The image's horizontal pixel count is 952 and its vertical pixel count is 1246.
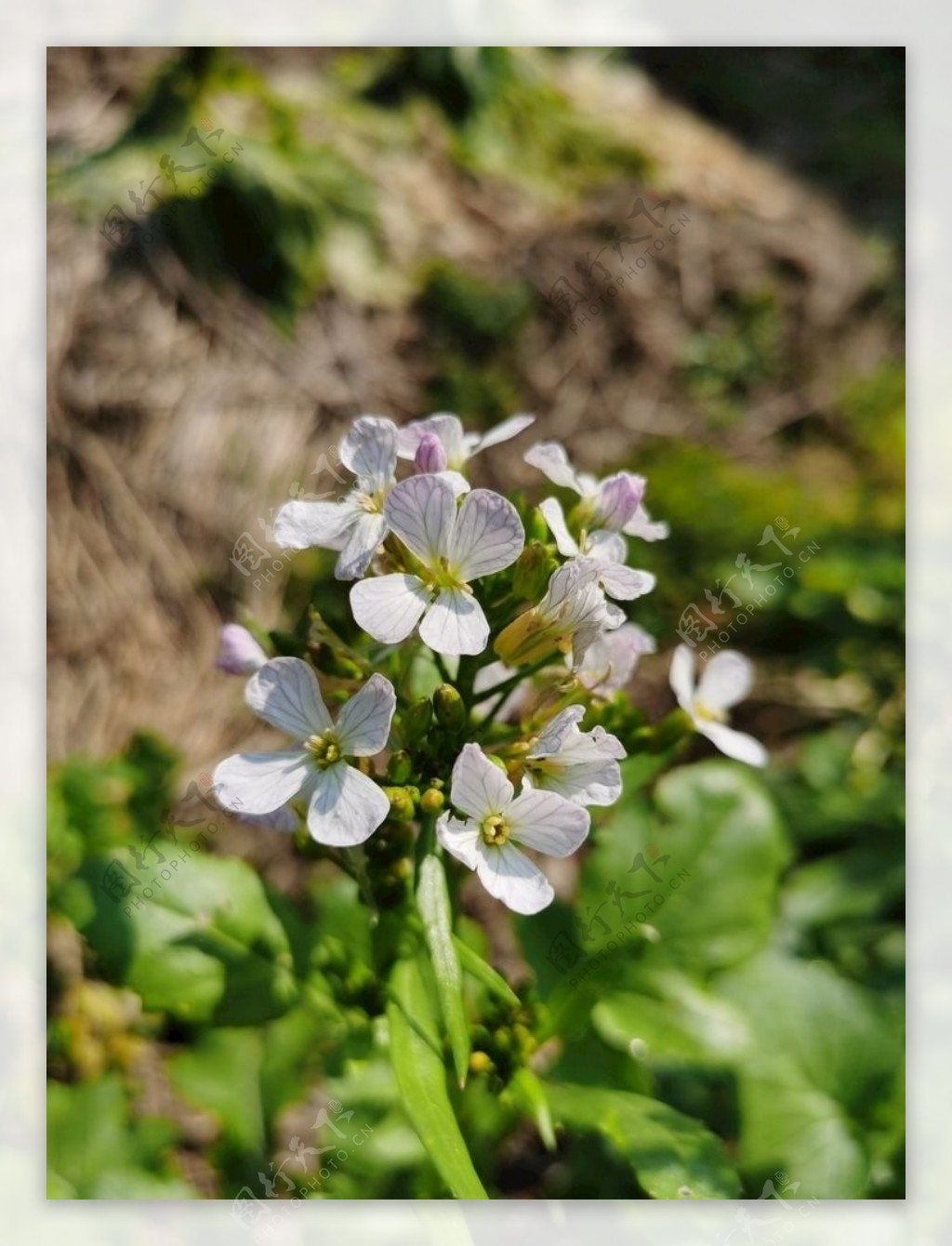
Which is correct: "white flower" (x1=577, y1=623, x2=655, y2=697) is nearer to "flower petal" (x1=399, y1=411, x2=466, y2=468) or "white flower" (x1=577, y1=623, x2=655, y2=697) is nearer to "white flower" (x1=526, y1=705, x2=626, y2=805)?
"white flower" (x1=526, y1=705, x2=626, y2=805)

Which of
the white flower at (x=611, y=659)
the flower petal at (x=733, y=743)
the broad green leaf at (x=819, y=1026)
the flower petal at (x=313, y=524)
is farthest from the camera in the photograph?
the broad green leaf at (x=819, y=1026)

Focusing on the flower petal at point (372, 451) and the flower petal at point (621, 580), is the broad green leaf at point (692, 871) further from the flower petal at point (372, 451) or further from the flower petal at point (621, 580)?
the flower petal at point (372, 451)

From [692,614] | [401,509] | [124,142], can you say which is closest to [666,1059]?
[692,614]

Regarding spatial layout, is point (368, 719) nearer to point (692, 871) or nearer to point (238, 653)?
point (238, 653)

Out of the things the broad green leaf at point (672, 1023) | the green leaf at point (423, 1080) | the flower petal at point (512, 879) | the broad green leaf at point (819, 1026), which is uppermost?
the flower petal at point (512, 879)

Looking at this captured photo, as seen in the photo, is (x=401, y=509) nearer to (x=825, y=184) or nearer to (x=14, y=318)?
(x=14, y=318)

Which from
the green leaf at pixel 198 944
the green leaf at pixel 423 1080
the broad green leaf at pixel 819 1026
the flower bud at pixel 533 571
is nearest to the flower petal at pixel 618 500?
the flower bud at pixel 533 571
